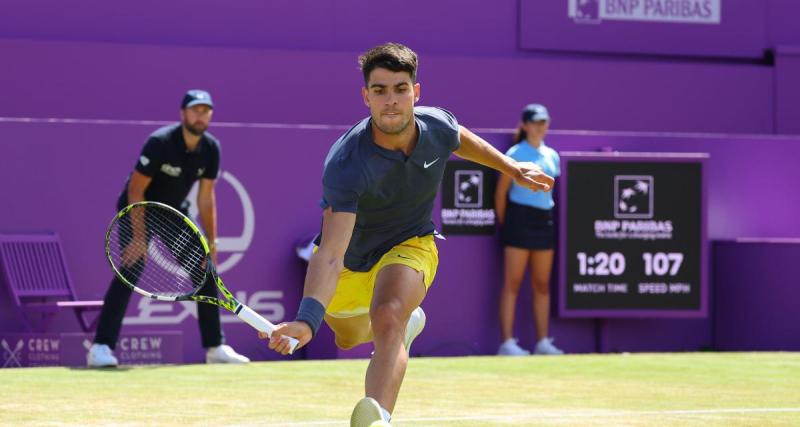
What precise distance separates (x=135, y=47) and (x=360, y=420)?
9.29 metres

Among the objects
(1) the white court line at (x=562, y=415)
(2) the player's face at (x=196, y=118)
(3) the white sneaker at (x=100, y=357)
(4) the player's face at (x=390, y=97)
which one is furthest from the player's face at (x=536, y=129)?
(4) the player's face at (x=390, y=97)

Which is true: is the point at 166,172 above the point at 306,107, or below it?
below

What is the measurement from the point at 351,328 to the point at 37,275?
5061 millimetres

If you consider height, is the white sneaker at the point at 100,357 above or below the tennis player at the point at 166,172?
below

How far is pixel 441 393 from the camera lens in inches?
349

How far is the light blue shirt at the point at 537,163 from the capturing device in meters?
12.2

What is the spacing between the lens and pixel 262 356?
475 inches

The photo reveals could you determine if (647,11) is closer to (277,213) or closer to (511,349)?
(511,349)

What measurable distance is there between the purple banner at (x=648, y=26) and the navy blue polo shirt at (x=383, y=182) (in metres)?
10.0

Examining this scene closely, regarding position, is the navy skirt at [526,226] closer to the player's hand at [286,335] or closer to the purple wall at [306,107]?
the purple wall at [306,107]

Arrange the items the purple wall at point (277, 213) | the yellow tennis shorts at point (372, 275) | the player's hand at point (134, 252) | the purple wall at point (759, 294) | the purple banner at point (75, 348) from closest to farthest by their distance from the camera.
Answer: the yellow tennis shorts at point (372, 275) → the player's hand at point (134, 252) → the purple banner at point (75, 348) → the purple wall at point (277, 213) → the purple wall at point (759, 294)

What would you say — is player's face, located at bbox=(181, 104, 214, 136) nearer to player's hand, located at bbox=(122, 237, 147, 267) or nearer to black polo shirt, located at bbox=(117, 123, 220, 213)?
black polo shirt, located at bbox=(117, 123, 220, 213)

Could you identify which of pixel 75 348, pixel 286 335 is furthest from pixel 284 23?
pixel 286 335

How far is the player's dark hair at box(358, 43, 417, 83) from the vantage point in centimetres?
590
